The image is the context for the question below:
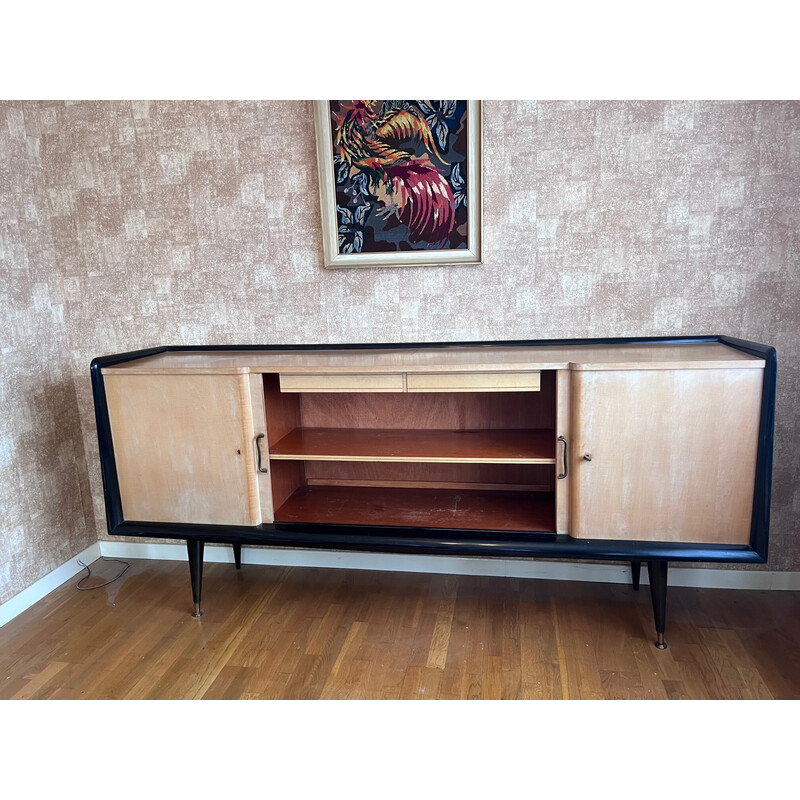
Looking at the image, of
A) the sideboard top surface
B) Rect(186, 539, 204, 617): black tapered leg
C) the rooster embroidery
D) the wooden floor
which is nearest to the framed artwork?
the rooster embroidery

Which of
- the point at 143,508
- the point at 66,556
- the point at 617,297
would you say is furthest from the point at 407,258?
the point at 66,556

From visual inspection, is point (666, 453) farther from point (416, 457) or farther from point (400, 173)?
point (400, 173)

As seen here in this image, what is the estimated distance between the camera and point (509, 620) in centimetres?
192

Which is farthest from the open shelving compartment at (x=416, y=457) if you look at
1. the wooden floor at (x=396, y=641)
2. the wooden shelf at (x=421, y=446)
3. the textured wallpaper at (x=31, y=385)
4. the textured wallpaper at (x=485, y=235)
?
the textured wallpaper at (x=31, y=385)

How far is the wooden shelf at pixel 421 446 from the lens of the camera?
1748mm

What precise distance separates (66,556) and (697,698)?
223cm

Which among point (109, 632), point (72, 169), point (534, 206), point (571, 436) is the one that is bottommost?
point (109, 632)

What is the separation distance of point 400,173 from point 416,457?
95cm

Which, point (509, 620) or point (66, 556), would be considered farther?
point (66, 556)

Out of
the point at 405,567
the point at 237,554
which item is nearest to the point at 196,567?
the point at 237,554

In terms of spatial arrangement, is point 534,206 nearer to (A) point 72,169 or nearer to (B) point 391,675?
(B) point 391,675

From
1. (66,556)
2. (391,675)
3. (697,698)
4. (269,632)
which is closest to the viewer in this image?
(697,698)

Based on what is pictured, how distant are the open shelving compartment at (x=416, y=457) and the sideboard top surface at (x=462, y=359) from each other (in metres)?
0.14

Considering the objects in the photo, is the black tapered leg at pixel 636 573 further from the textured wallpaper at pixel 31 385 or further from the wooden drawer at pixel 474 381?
the textured wallpaper at pixel 31 385
